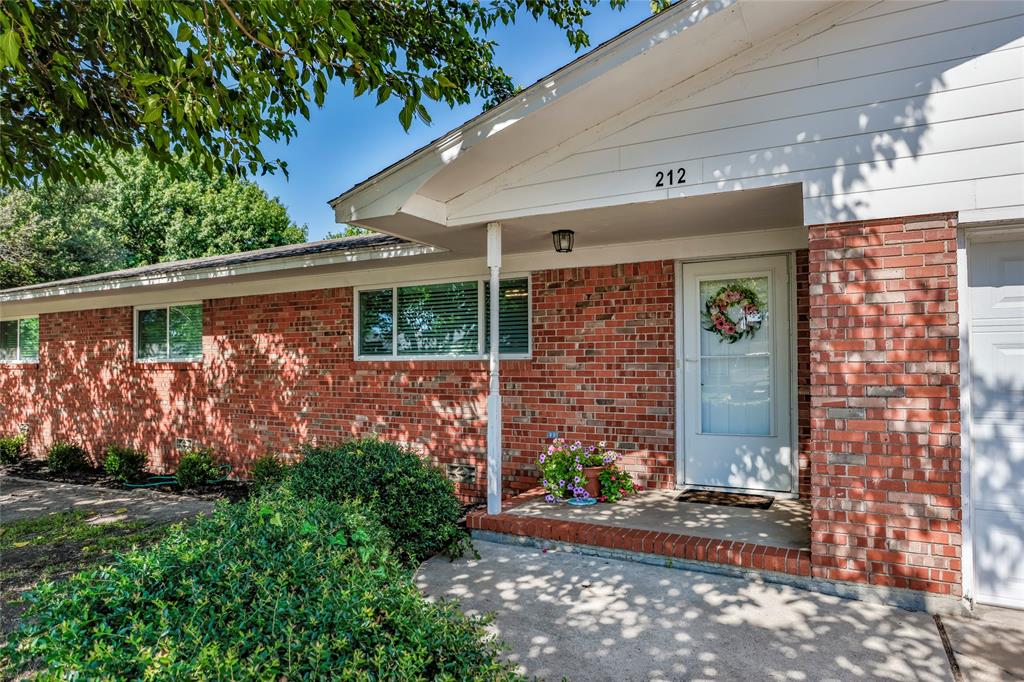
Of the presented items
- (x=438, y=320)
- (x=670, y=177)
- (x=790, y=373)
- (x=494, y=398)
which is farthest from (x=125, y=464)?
(x=790, y=373)

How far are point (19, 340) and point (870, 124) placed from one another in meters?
14.5

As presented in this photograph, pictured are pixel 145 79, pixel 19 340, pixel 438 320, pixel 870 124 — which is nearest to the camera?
pixel 145 79

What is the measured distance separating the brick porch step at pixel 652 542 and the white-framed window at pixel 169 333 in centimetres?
640

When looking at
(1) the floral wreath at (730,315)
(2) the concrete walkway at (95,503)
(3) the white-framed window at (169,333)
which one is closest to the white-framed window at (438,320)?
(1) the floral wreath at (730,315)

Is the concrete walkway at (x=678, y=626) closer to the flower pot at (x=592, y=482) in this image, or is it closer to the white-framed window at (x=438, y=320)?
the flower pot at (x=592, y=482)

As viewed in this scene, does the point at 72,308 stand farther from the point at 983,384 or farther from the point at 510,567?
the point at 983,384

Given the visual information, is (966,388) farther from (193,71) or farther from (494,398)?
(193,71)

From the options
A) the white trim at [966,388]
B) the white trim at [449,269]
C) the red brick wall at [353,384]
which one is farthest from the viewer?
the red brick wall at [353,384]

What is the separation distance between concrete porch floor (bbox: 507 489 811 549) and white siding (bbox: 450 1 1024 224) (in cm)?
224

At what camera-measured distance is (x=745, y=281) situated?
5.77 metres

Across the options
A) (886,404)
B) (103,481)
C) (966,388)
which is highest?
(966,388)

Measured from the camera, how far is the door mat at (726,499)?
5.31m

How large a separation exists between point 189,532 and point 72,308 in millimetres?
10655

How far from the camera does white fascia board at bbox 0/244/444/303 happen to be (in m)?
6.55
